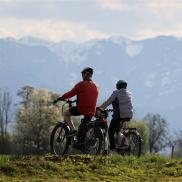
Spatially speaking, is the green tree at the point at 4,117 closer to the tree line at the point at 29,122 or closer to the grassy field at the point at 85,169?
the tree line at the point at 29,122

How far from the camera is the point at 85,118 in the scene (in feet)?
60.0

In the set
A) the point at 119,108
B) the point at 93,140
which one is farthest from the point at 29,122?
the point at 93,140

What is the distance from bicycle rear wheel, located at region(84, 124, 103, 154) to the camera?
18016 mm

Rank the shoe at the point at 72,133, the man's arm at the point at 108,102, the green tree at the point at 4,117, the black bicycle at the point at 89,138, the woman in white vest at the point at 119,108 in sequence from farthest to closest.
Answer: the green tree at the point at 4,117
the woman in white vest at the point at 119,108
the man's arm at the point at 108,102
the shoe at the point at 72,133
the black bicycle at the point at 89,138

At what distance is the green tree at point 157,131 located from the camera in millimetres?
131750

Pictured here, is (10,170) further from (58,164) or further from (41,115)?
(41,115)

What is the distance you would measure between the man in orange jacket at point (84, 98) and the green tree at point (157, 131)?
112760mm

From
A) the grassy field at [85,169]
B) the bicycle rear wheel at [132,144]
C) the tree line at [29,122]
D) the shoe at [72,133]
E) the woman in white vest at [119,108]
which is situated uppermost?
the tree line at [29,122]

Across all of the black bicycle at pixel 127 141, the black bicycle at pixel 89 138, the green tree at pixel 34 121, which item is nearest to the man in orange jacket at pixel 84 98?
the black bicycle at pixel 89 138

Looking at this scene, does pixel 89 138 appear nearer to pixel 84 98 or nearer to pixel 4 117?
pixel 84 98

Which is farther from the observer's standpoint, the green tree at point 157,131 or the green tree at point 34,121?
the green tree at point 157,131

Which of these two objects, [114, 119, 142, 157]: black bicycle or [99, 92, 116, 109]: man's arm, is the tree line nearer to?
[114, 119, 142, 157]: black bicycle

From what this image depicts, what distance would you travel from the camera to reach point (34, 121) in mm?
103750

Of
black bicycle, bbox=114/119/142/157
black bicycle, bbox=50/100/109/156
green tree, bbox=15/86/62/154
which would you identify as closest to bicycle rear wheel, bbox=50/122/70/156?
black bicycle, bbox=50/100/109/156
